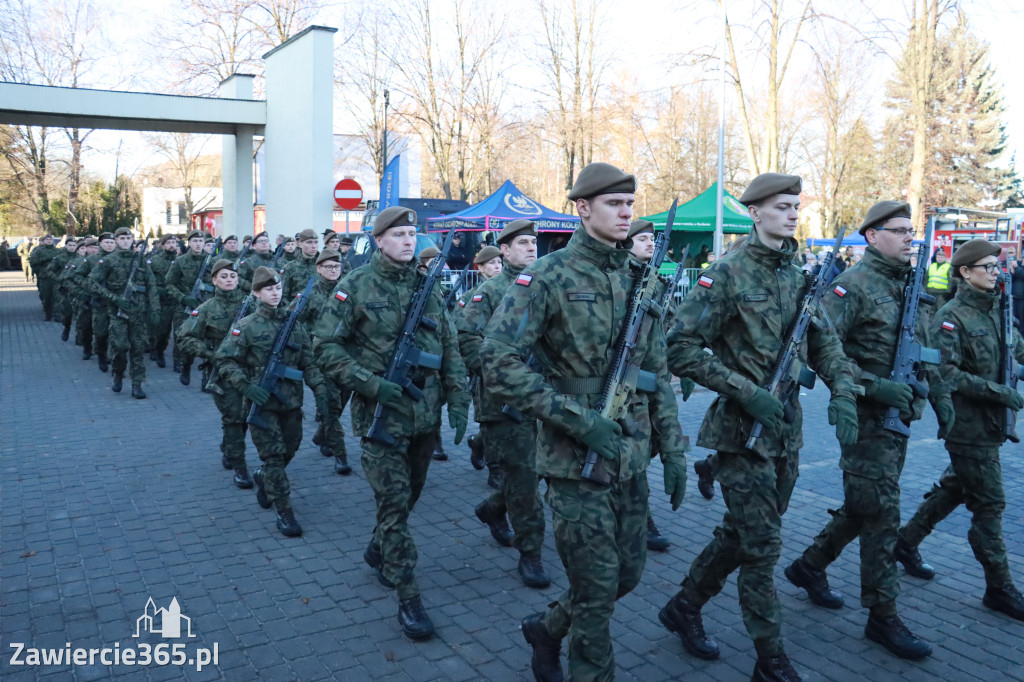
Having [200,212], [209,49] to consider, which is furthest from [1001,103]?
[200,212]

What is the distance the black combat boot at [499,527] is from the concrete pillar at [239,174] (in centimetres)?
1708

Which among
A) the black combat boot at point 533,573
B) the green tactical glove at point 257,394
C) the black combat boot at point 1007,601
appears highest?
the green tactical glove at point 257,394

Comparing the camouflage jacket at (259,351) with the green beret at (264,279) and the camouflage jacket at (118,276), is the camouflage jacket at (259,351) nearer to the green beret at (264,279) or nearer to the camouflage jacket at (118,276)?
the green beret at (264,279)

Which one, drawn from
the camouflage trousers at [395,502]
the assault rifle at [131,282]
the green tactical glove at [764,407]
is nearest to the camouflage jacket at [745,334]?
the green tactical glove at [764,407]

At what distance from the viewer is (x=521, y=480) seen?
5379 mm

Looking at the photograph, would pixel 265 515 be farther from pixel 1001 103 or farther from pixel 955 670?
pixel 1001 103

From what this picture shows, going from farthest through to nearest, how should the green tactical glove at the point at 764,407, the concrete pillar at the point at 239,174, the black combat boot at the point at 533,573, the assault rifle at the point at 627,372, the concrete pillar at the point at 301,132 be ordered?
the concrete pillar at the point at 239,174, the concrete pillar at the point at 301,132, the black combat boot at the point at 533,573, the green tactical glove at the point at 764,407, the assault rifle at the point at 627,372

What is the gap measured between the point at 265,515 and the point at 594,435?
4203 mm

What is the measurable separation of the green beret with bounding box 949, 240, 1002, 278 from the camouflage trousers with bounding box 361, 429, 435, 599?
334 centimetres

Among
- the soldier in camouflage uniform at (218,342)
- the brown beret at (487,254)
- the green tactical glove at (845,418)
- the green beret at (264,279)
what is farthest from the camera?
Answer: the brown beret at (487,254)

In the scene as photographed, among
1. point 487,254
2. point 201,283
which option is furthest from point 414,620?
point 201,283

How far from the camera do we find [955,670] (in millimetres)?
4180

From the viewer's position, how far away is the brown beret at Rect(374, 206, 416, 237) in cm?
508

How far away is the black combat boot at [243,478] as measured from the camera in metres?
7.48
